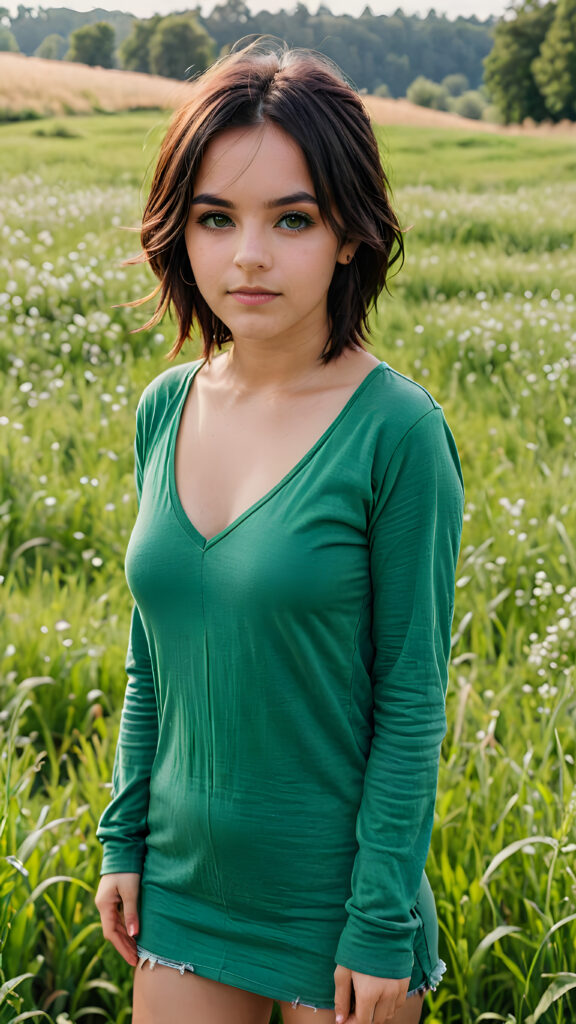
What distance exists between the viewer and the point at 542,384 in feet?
20.7

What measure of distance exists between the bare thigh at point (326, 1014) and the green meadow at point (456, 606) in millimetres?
624

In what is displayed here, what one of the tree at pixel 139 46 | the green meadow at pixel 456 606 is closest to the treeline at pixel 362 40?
the tree at pixel 139 46

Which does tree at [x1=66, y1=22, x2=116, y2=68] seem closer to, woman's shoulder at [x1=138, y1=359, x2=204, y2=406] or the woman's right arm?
woman's shoulder at [x1=138, y1=359, x2=204, y2=406]

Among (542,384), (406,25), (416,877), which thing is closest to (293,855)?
(416,877)

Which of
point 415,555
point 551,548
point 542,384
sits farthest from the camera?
point 542,384

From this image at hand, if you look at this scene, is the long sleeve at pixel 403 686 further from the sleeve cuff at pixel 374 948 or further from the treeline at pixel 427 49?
the treeline at pixel 427 49

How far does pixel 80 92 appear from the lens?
110ft

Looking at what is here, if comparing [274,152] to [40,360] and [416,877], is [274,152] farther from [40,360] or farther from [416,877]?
[40,360]

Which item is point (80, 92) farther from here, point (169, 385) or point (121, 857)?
point (121, 857)

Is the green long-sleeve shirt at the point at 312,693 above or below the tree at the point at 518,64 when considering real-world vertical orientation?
below

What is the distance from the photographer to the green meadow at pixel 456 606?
8.32 feet

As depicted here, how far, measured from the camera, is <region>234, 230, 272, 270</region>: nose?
1.64 m

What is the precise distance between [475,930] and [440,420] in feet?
4.88

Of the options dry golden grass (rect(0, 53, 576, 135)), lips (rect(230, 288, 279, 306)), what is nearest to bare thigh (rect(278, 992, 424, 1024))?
lips (rect(230, 288, 279, 306))
